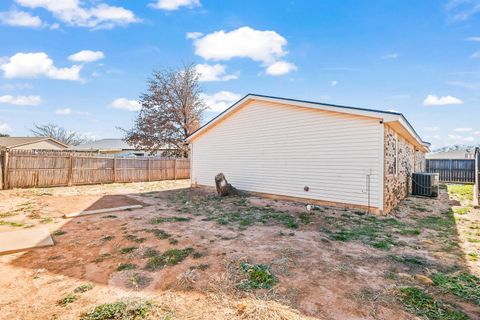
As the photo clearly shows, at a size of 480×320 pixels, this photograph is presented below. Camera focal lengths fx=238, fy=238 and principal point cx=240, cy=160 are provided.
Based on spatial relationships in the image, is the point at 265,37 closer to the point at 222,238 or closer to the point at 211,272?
the point at 222,238

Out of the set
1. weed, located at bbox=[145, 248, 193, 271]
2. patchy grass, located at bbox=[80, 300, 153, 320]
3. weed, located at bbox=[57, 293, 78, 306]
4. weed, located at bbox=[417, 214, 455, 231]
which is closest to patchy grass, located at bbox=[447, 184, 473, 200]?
weed, located at bbox=[417, 214, 455, 231]

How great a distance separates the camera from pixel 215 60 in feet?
49.1

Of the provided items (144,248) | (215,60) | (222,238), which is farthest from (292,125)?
(215,60)

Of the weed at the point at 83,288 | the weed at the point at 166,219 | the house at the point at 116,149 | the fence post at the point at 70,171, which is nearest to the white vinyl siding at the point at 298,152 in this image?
the weed at the point at 166,219

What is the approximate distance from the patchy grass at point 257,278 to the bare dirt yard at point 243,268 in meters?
0.01

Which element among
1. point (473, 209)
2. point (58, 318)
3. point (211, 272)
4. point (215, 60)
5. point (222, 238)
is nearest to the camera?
point (58, 318)

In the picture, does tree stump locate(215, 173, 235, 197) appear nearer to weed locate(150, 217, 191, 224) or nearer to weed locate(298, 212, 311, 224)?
weed locate(150, 217, 191, 224)

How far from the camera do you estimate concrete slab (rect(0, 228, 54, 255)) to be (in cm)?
438

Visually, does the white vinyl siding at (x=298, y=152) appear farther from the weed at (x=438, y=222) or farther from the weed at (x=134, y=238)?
the weed at (x=134, y=238)

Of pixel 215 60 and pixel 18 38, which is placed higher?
pixel 215 60

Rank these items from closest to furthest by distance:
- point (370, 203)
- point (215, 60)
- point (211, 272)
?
point (211, 272) → point (370, 203) → point (215, 60)

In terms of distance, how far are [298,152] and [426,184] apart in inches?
282

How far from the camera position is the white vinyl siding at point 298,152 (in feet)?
25.1

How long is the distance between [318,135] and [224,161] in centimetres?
501
